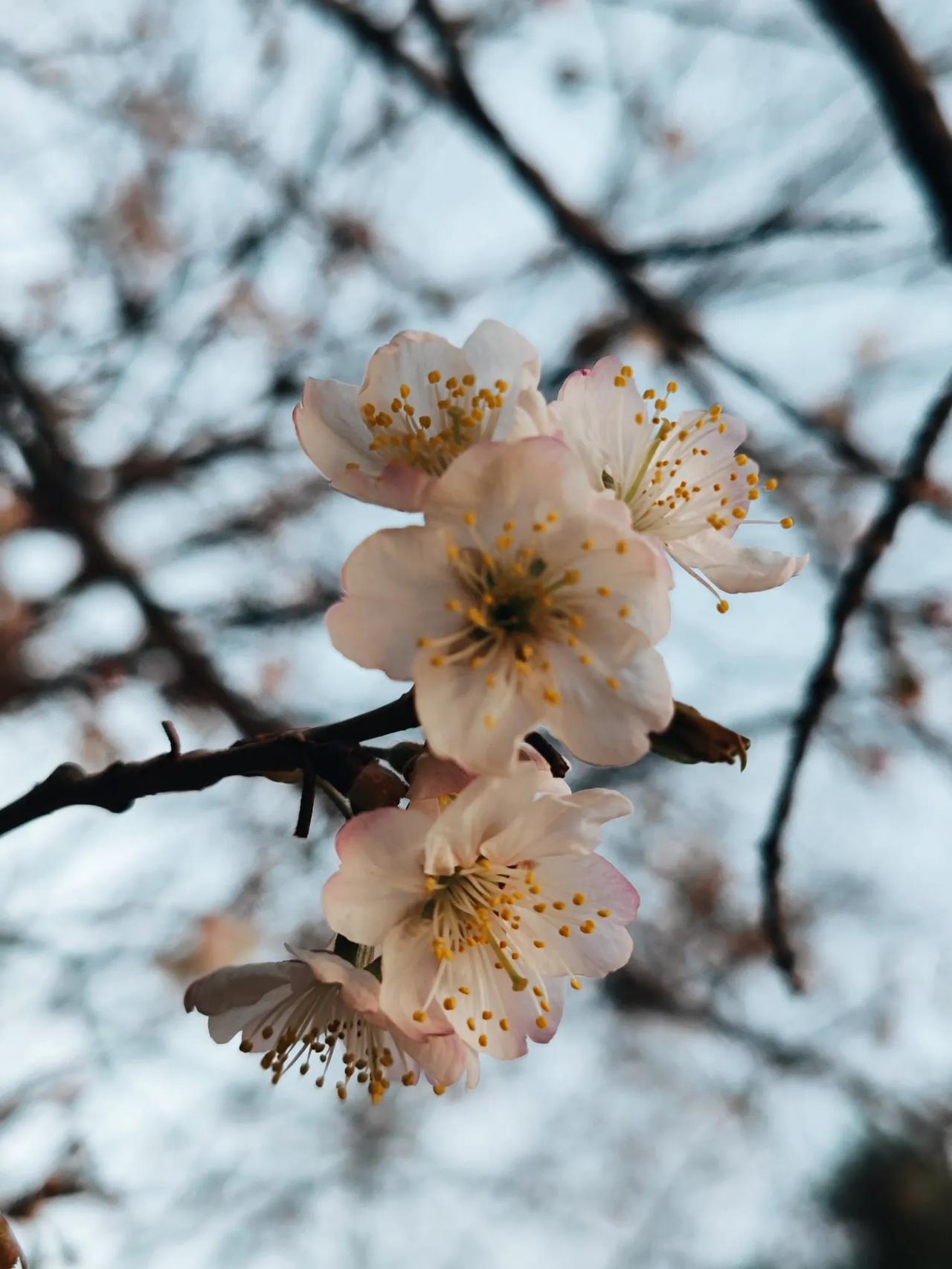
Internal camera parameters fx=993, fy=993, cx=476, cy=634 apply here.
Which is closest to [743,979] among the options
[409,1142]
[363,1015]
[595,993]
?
[595,993]

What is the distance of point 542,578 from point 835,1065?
6133 millimetres

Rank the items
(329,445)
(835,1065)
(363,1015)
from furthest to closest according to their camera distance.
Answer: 1. (835,1065)
2. (329,445)
3. (363,1015)

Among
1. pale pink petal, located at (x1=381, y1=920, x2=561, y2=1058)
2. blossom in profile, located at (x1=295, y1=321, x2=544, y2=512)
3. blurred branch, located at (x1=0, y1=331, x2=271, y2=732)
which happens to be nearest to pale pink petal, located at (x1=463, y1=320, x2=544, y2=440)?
blossom in profile, located at (x1=295, y1=321, x2=544, y2=512)

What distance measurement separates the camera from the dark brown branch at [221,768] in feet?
2.93

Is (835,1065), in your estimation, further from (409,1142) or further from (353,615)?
(353,615)

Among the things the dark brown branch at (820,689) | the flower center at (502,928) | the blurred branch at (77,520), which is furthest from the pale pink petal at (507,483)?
the blurred branch at (77,520)

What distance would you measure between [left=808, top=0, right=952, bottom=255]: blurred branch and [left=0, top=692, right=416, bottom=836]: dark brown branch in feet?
5.08

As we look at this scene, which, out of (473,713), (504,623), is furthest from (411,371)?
(473,713)

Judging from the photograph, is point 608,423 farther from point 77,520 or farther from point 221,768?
point 77,520

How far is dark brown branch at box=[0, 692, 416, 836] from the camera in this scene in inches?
35.2

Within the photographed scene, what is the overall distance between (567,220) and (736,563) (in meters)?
1.84

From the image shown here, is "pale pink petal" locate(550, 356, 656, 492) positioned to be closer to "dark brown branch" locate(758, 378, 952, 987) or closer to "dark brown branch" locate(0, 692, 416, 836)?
"dark brown branch" locate(0, 692, 416, 836)

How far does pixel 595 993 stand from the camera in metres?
5.29

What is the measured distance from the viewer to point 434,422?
1108 mm
